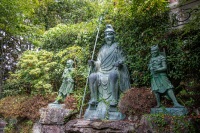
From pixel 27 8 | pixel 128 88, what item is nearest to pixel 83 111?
pixel 128 88

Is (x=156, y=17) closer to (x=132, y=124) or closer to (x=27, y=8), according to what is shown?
(x=132, y=124)

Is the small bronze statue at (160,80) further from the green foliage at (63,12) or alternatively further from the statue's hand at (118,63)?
the green foliage at (63,12)

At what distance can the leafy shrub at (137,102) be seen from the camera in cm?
447

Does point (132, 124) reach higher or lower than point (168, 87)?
lower

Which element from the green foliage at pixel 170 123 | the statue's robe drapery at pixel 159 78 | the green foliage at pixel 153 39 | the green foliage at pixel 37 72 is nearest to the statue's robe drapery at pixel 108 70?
the green foliage at pixel 153 39

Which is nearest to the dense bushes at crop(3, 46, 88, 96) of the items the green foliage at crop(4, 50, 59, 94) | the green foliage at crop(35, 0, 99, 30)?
the green foliage at crop(4, 50, 59, 94)

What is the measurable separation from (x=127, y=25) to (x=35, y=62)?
3.64 m

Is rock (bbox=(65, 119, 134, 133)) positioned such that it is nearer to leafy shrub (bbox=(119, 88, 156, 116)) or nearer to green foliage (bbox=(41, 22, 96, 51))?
leafy shrub (bbox=(119, 88, 156, 116))

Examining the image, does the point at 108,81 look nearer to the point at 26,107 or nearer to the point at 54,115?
the point at 54,115

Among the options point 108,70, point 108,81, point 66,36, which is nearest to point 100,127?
point 108,81

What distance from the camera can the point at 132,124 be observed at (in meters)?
4.14

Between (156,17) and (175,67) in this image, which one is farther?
(156,17)

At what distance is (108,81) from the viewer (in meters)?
5.21

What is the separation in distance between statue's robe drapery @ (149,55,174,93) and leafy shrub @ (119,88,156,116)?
1.35 ft
